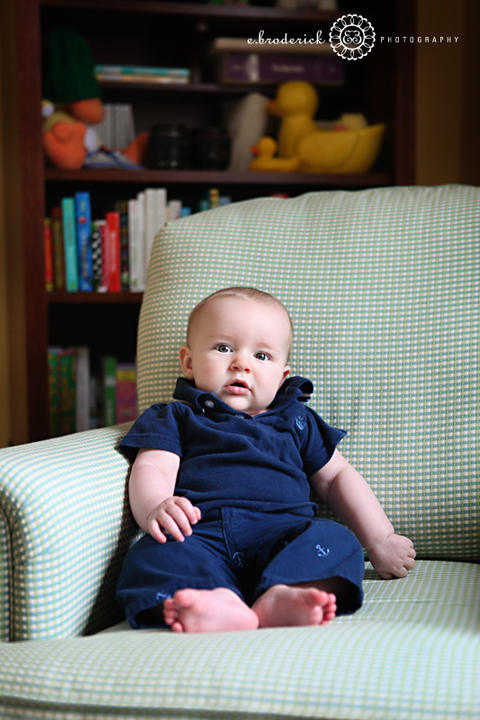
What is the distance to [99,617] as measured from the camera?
2.76 ft

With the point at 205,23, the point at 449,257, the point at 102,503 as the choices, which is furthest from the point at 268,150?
the point at 102,503

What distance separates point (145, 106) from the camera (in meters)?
2.39

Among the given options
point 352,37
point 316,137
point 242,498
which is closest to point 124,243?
point 316,137

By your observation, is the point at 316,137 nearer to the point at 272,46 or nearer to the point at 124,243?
the point at 272,46

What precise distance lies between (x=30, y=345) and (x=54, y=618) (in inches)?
54.4

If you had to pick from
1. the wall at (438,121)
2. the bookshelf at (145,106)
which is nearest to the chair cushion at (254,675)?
the bookshelf at (145,106)

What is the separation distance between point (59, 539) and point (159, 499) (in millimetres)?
145

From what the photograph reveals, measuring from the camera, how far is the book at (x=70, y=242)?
6.88 feet

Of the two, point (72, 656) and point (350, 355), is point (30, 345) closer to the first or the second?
point (350, 355)

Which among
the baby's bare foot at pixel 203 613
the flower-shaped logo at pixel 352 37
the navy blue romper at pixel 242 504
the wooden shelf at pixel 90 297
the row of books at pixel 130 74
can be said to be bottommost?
the baby's bare foot at pixel 203 613

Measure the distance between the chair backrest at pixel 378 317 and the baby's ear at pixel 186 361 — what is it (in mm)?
68

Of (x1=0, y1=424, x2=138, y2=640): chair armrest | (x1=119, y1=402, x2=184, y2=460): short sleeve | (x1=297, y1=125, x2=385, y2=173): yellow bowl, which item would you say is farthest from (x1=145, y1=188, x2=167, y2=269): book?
(x1=0, y1=424, x2=138, y2=640): chair armrest

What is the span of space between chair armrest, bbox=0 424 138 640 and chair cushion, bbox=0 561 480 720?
0.06m

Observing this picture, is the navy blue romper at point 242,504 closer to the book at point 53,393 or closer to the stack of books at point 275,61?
the book at point 53,393
